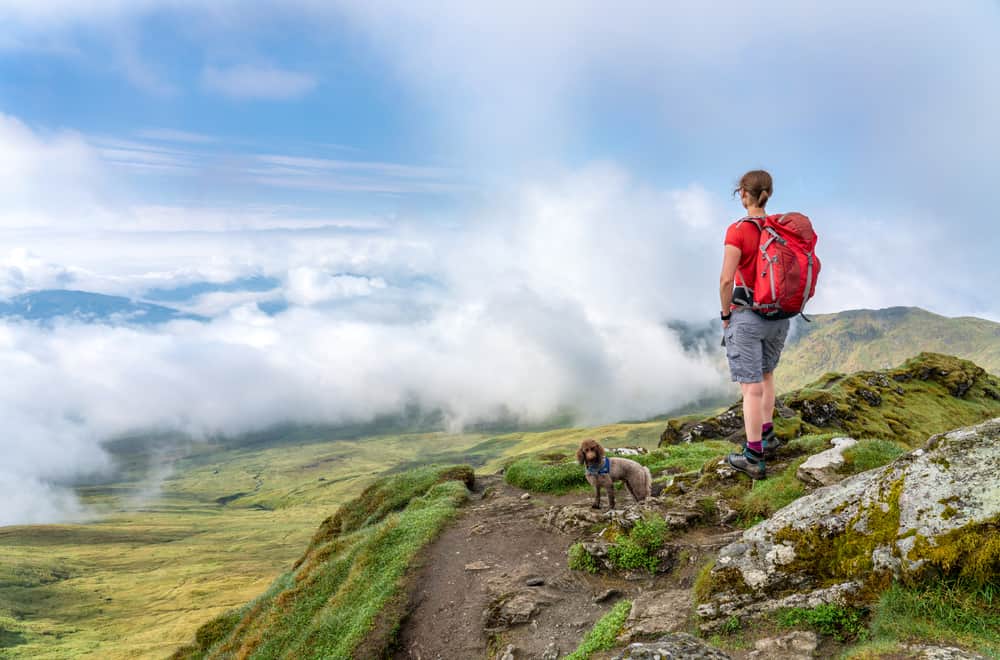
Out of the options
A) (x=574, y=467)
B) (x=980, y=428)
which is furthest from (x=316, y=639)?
(x=980, y=428)

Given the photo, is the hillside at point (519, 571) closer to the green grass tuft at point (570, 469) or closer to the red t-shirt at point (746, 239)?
the green grass tuft at point (570, 469)

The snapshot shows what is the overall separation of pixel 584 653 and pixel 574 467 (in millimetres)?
15192

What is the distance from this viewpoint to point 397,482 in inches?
1225

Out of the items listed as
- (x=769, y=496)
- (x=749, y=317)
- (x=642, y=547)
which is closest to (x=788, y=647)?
(x=642, y=547)

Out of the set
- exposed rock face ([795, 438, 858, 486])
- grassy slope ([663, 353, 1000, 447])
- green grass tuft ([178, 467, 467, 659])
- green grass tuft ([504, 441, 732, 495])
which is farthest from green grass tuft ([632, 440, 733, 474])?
green grass tuft ([178, 467, 467, 659])

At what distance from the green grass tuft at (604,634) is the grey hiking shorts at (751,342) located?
523 cm

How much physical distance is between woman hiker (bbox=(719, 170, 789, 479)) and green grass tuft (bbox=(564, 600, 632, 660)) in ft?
15.5

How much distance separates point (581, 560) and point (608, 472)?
4.02 meters

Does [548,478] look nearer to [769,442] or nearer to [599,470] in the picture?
[599,470]

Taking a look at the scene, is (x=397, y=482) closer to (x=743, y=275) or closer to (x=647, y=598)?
(x=647, y=598)

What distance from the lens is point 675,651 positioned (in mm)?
6805

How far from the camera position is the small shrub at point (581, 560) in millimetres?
13133

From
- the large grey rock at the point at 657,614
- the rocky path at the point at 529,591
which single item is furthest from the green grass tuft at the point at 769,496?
the large grey rock at the point at 657,614

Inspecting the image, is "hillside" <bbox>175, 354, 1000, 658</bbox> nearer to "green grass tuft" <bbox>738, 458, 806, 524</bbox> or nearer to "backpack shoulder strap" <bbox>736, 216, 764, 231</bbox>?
"green grass tuft" <bbox>738, 458, 806, 524</bbox>
